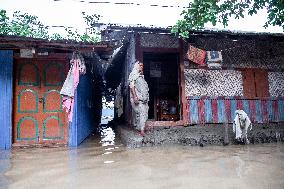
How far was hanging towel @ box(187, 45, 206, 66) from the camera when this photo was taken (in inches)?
340

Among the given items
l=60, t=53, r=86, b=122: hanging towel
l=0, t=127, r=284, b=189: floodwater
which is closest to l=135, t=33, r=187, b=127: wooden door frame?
l=0, t=127, r=284, b=189: floodwater

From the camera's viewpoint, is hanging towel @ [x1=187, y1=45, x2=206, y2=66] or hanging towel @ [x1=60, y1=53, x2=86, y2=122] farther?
hanging towel @ [x1=187, y1=45, x2=206, y2=66]

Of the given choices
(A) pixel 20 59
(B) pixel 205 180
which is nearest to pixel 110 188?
(B) pixel 205 180

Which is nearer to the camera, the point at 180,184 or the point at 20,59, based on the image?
the point at 180,184

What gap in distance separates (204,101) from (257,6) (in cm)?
334

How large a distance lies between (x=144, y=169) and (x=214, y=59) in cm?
557

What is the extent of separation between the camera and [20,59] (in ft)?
25.5

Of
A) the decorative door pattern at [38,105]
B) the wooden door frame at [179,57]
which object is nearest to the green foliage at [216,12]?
the wooden door frame at [179,57]

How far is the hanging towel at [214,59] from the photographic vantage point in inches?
347

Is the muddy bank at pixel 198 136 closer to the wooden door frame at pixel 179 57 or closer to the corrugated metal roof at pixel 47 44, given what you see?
the wooden door frame at pixel 179 57

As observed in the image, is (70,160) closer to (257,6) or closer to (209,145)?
(209,145)

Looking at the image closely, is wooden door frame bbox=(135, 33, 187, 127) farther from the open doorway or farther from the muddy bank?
the open doorway

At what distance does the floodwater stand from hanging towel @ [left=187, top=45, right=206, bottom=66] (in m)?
3.38

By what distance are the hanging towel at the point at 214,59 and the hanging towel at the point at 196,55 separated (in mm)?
184
